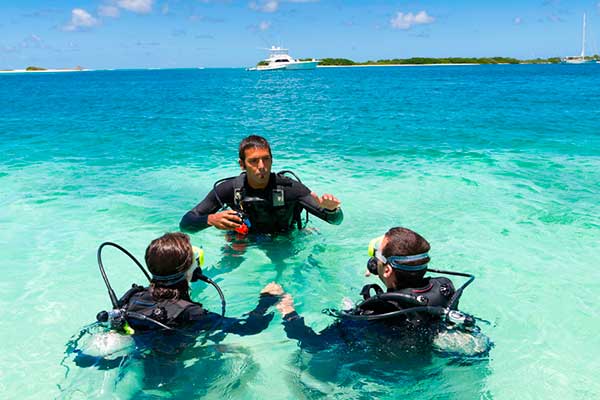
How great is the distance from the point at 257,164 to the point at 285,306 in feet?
5.06

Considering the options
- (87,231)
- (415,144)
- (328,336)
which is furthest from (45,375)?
(415,144)

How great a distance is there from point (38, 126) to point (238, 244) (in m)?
18.7

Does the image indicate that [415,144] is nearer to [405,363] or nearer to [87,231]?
[87,231]

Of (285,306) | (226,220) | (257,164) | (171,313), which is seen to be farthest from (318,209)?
(171,313)

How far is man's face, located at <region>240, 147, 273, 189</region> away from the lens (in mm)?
4691

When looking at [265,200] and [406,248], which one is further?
[265,200]

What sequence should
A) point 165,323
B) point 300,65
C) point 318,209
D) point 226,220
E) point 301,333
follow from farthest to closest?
point 300,65 → point 318,209 → point 226,220 → point 301,333 → point 165,323

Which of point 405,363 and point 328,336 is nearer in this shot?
point 405,363

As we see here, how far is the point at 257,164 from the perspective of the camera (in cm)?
473

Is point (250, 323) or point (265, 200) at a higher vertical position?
point (265, 200)

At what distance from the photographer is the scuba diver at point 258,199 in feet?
15.5

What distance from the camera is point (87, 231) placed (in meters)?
6.90

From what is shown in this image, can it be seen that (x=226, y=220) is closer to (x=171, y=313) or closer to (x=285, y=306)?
(x=285, y=306)

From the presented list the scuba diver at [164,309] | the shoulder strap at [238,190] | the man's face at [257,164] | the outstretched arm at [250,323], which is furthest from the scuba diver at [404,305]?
the shoulder strap at [238,190]
